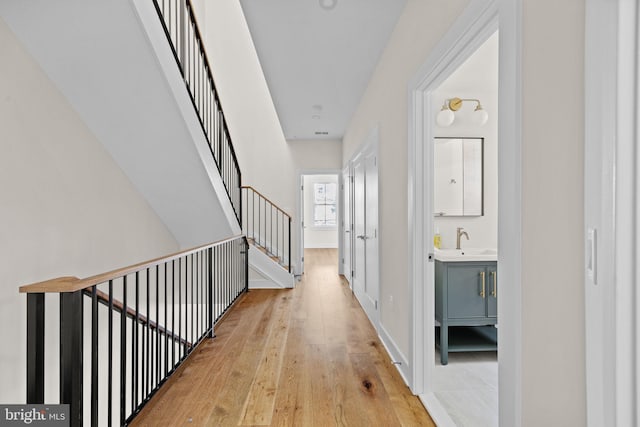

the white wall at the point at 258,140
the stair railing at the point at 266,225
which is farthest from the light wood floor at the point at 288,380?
the white wall at the point at 258,140

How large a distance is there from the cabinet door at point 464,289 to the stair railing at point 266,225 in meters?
3.66

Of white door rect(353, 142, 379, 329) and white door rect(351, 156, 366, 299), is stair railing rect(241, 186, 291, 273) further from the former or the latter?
white door rect(353, 142, 379, 329)

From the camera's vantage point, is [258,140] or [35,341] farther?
[258,140]

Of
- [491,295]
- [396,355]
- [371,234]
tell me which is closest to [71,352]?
[396,355]

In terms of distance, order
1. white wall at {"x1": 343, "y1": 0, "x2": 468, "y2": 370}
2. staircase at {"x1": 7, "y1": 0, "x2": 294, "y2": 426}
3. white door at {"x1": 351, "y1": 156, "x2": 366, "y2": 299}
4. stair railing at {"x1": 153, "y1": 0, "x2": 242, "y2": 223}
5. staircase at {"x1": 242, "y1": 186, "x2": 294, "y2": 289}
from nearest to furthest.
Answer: staircase at {"x1": 7, "y1": 0, "x2": 294, "y2": 426}, white wall at {"x1": 343, "y1": 0, "x2": 468, "y2": 370}, stair railing at {"x1": 153, "y1": 0, "x2": 242, "y2": 223}, white door at {"x1": 351, "y1": 156, "x2": 366, "y2": 299}, staircase at {"x1": 242, "y1": 186, "x2": 294, "y2": 289}

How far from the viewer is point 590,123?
31.3 inches

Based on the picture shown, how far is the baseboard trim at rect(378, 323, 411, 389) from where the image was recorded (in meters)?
2.33

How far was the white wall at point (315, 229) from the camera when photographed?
35.6ft

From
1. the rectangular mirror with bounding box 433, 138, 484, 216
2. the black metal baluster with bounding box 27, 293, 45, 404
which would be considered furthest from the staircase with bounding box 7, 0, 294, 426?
the rectangular mirror with bounding box 433, 138, 484, 216

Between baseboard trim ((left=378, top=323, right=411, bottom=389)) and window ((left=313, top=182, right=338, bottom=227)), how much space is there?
7.80 m

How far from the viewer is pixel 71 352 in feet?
4.26

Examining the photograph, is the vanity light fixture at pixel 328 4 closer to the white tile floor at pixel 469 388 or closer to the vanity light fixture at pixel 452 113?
the vanity light fixture at pixel 452 113

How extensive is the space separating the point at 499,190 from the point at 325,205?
32.0ft

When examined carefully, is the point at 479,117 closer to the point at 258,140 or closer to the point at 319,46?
the point at 319,46
